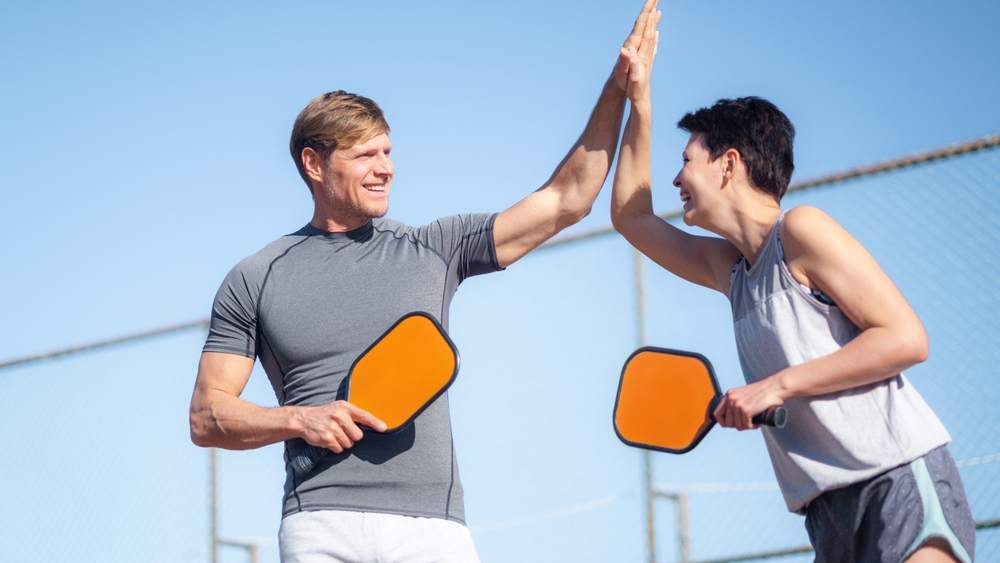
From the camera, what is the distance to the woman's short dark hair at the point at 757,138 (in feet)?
10.4

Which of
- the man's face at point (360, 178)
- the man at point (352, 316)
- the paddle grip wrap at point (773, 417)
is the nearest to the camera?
the paddle grip wrap at point (773, 417)

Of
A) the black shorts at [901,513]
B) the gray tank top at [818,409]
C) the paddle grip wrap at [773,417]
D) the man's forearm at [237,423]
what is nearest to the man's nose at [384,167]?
the man's forearm at [237,423]

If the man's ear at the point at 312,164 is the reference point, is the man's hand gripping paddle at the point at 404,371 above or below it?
below

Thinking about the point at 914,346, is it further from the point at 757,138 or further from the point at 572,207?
the point at 572,207

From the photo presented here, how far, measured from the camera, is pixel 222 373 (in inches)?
139

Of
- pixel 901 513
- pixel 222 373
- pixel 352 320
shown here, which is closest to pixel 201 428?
pixel 222 373

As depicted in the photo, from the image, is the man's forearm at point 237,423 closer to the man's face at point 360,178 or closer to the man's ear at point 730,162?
the man's face at point 360,178

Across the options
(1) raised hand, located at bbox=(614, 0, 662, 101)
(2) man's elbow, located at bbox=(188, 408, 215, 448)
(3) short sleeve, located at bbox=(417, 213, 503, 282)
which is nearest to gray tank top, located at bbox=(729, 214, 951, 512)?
(1) raised hand, located at bbox=(614, 0, 662, 101)

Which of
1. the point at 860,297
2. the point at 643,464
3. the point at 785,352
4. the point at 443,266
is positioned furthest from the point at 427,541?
the point at 643,464

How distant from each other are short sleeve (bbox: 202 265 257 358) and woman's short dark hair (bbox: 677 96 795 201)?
1281mm

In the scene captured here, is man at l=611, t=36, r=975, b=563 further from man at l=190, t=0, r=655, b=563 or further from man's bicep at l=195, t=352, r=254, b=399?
man's bicep at l=195, t=352, r=254, b=399

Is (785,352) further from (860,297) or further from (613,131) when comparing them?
(613,131)

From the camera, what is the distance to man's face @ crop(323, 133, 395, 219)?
3.64 meters

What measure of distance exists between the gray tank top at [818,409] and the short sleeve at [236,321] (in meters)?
1.33
